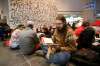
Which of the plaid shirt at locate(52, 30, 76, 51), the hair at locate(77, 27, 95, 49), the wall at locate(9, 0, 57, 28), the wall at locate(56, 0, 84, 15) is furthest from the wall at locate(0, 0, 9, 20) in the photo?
the plaid shirt at locate(52, 30, 76, 51)

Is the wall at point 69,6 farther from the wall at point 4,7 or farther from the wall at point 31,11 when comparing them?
the wall at point 4,7

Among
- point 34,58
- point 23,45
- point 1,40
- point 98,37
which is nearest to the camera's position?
point 34,58

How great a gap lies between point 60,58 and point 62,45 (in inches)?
11.4

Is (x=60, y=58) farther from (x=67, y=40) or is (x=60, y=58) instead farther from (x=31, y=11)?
(x=31, y=11)

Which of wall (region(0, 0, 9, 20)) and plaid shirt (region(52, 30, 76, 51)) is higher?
wall (region(0, 0, 9, 20))

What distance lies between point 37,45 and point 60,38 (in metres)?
2.54

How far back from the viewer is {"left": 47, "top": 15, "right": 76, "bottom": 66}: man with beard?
468 centimetres

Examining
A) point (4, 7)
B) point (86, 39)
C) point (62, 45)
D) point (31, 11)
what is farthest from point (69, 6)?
point (62, 45)

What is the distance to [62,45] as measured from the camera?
4828 mm

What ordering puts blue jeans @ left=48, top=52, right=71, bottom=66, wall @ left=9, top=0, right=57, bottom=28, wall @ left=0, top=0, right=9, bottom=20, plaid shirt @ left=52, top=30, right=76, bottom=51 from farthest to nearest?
wall @ left=0, top=0, right=9, bottom=20 < wall @ left=9, top=0, right=57, bottom=28 < blue jeans @ left=48, top=52, right=71, bottom=66 < plaid shirt @ left=52, top=30, right=76, bottom=51

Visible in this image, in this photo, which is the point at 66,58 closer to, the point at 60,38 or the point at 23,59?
the point at 60,38

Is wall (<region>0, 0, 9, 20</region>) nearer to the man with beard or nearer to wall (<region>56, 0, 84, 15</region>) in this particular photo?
wall (<region>56, 0, 84, 15</region>)

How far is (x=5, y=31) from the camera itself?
1186cm

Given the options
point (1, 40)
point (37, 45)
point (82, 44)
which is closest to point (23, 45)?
point (37, 45)
